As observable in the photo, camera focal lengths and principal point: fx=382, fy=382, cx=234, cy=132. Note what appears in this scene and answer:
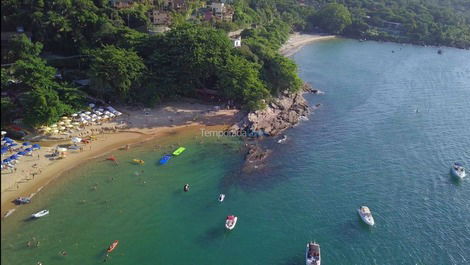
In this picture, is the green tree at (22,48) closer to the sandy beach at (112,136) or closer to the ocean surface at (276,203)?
the sandy beach at (112,136)

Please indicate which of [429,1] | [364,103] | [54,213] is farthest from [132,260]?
[429,1]

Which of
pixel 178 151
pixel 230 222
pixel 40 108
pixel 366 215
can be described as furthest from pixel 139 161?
pixel 366 215

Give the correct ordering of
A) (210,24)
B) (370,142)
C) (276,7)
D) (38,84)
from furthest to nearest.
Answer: (276,7) < (210,24) < (370,142) < (38,84)

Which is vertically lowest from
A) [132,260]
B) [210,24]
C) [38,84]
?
[132,260]

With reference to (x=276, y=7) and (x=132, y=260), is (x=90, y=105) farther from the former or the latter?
(x=276, y=7)

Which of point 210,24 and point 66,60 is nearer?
point 66,60

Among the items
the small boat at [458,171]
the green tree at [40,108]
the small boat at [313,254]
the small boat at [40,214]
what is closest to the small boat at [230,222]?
the small boat at [313,254]
